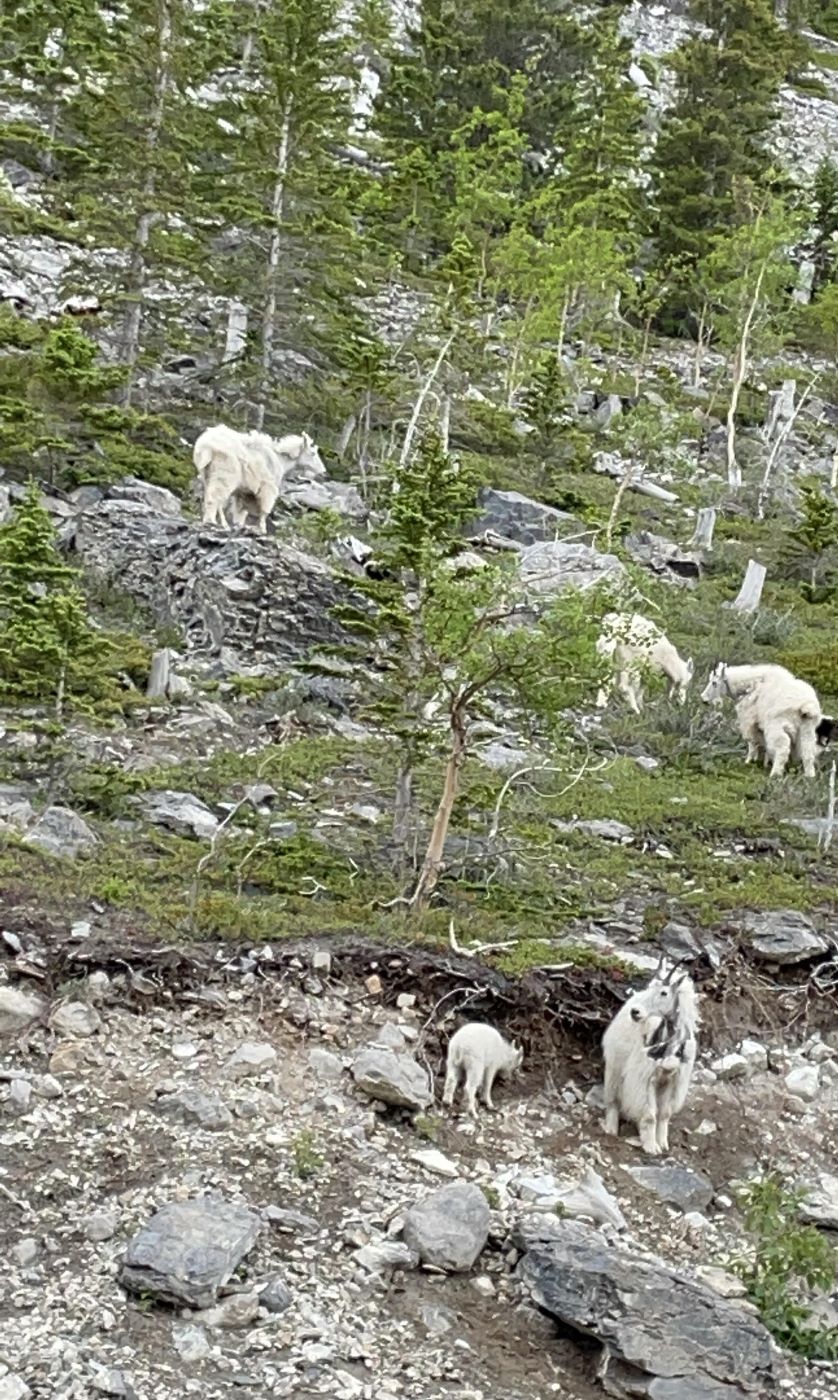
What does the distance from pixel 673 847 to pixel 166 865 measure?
4.38m

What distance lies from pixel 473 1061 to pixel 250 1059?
3.80 ft

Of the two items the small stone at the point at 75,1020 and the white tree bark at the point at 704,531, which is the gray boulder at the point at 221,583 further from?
the white tree bark at the point at 704,531

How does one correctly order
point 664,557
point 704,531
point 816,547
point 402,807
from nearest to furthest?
point 402,807 < point 664,557 < point 816,547 < point 704,531

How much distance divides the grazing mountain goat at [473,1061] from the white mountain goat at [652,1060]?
690 millimetres

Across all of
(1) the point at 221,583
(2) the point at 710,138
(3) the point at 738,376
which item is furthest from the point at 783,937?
(2) the point at 710,138

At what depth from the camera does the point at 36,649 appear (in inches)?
377

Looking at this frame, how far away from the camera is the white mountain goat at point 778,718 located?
13.8m

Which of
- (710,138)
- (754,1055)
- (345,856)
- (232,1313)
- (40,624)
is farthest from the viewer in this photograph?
(710,138)

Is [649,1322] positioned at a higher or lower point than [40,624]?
lower

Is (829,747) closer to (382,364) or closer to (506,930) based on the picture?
(506,930)

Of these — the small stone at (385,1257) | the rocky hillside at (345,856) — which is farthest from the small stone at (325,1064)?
the small stone at (385,1257)

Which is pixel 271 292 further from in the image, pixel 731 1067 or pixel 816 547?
pixel 731 1067

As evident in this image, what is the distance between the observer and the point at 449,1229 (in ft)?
20.2

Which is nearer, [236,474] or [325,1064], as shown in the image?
[325,1064]
